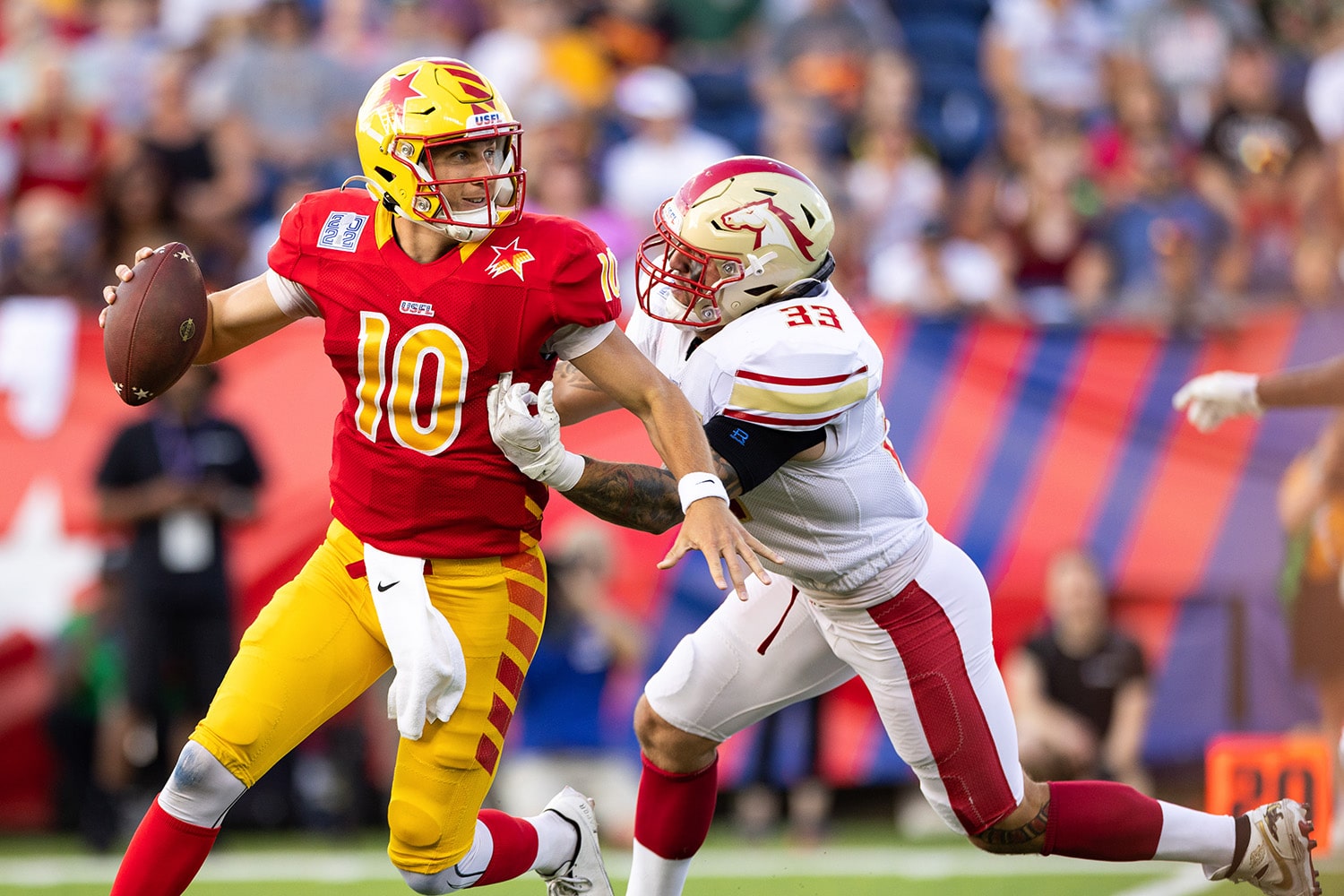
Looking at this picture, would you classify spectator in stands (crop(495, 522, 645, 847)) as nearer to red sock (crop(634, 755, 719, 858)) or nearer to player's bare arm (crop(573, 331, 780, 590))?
red sock (crop(634, 755, 719, 858))

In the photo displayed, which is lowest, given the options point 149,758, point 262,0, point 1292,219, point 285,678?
point 149,758

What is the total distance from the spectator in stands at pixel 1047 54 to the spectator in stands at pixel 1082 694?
3425mm

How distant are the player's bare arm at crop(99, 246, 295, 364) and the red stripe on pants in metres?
1.44

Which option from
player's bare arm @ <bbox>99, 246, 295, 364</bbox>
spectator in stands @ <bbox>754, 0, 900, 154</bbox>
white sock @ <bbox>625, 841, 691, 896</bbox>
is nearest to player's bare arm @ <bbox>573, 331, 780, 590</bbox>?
player's bare arm @ <bbox>99, 246, 295, 364</bbox>

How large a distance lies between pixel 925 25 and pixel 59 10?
4464 mm

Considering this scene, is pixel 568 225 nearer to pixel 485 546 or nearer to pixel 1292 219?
pixel 485 546

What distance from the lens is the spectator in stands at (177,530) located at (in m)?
6.29

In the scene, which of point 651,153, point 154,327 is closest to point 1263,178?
point 651,153

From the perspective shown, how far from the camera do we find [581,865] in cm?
396

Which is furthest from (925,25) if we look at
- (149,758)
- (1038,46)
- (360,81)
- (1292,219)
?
(149,758)

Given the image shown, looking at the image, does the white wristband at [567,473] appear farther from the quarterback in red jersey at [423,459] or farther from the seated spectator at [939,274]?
the seated spectator at [939,274]

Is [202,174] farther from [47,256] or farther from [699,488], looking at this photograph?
[699,488]

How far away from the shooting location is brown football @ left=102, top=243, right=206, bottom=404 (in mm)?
3512

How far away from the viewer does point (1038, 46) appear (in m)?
9.08
